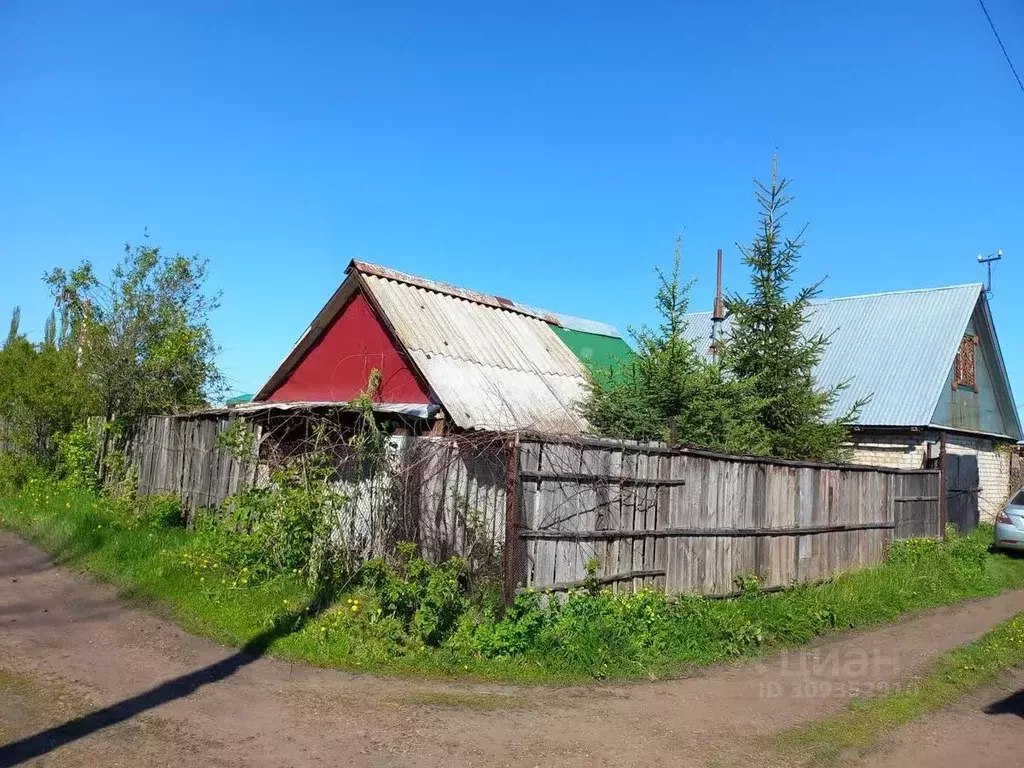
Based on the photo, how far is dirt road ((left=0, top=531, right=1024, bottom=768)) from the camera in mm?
4801

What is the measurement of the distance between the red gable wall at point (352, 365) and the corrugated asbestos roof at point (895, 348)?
330 inches

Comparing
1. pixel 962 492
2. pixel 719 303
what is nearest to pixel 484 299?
pixel 719 303

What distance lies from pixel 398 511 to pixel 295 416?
7.75 ft

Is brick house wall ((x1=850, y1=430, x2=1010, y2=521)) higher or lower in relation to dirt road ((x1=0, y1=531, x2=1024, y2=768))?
higher

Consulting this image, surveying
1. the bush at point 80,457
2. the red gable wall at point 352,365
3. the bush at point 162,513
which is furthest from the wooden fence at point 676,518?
the bush at point 80,457

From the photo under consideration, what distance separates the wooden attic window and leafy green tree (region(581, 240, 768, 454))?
10.3 metres

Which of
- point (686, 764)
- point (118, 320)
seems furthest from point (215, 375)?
point (686, 764)

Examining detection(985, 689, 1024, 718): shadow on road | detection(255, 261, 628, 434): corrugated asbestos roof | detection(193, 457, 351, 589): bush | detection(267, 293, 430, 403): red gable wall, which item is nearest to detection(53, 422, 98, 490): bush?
detection(255, 261, 628, 434): corrugated asbestos roof

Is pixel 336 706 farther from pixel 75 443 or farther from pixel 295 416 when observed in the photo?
pixel 75 443

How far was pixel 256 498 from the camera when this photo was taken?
845 cm

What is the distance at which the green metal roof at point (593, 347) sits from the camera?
14859mm

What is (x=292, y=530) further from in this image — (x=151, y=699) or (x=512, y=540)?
(x=151, y=699)

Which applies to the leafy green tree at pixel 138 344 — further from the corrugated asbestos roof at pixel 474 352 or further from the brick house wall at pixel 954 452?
the brick house wall at pixel 954 452

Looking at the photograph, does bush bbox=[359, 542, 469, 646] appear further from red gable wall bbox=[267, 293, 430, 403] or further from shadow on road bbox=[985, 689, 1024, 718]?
shadow on road bbox=[985, 689, 1024, 718]
